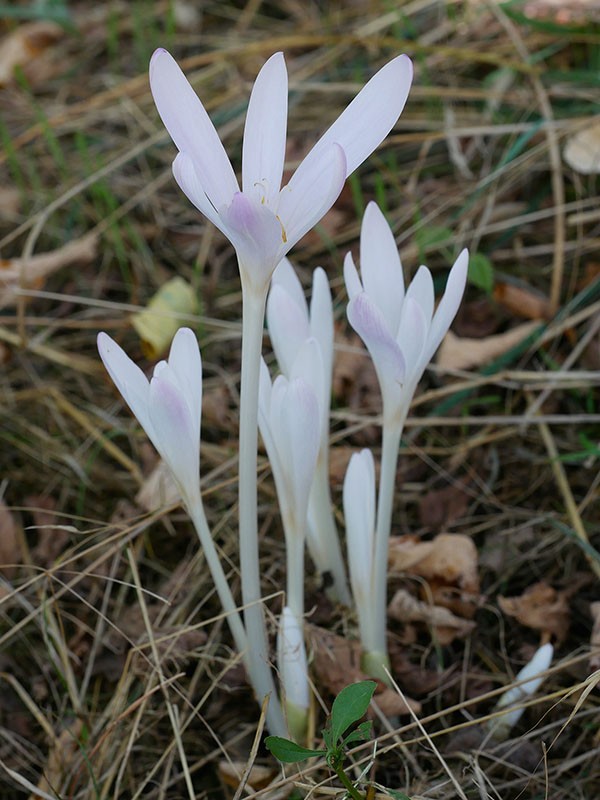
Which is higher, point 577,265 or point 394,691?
point 577,265

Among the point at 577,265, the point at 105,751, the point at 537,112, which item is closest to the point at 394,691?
the point at 105,751

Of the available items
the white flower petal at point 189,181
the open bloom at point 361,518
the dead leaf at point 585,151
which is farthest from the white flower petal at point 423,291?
the dead leaf at point 585,151

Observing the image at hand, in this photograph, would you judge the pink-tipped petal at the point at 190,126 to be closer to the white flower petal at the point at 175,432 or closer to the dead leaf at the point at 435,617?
the white flower petal at the point at 175,432

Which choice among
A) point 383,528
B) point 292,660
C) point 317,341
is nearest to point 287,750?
point 292,660

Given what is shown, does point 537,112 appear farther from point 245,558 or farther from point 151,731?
point 151,731

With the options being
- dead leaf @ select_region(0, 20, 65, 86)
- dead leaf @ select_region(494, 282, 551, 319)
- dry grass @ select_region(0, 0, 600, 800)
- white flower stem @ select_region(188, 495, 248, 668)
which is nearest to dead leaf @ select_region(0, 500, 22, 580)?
dry grass @ select_region(0, 0, 600, 800)

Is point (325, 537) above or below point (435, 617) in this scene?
above

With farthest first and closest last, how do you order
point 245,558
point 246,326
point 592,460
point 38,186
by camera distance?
point 38,186
point 592,460
point 245,558
point 246,326

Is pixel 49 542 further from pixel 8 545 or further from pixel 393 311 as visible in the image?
pixel 393 311
